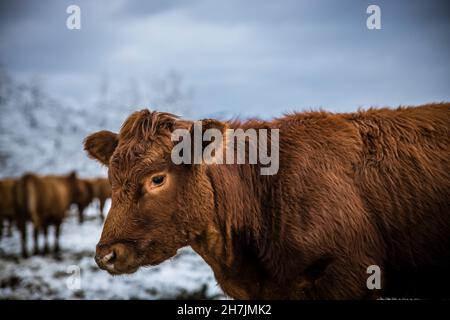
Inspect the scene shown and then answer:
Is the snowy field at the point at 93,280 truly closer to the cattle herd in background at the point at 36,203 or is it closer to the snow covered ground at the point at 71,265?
the snow covered ground at the point at 71,265

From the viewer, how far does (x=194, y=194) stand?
3.56m

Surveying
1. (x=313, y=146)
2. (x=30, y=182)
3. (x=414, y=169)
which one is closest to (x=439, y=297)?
(x=414, y=169)

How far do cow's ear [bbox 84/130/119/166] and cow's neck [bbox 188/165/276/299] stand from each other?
3.43 ft

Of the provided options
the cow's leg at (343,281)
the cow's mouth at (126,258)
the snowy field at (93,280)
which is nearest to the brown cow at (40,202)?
the snowy field at (93,280)

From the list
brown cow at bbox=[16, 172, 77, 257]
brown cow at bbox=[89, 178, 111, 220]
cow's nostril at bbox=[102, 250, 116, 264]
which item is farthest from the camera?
brown cow at bbox=[89, 178, 111, 220]

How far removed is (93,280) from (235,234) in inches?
260

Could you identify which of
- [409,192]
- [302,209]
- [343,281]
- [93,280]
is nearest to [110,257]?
[302,209]

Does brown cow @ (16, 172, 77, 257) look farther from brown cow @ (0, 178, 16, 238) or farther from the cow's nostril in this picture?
the cow's nostril

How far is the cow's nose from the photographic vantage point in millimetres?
3230

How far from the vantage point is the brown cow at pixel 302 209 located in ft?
11.1

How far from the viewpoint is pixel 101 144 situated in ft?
13.4

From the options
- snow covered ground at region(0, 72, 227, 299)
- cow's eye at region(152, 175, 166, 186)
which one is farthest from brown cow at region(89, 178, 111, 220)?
cow's eye at region(152, 175, 166, 186)
